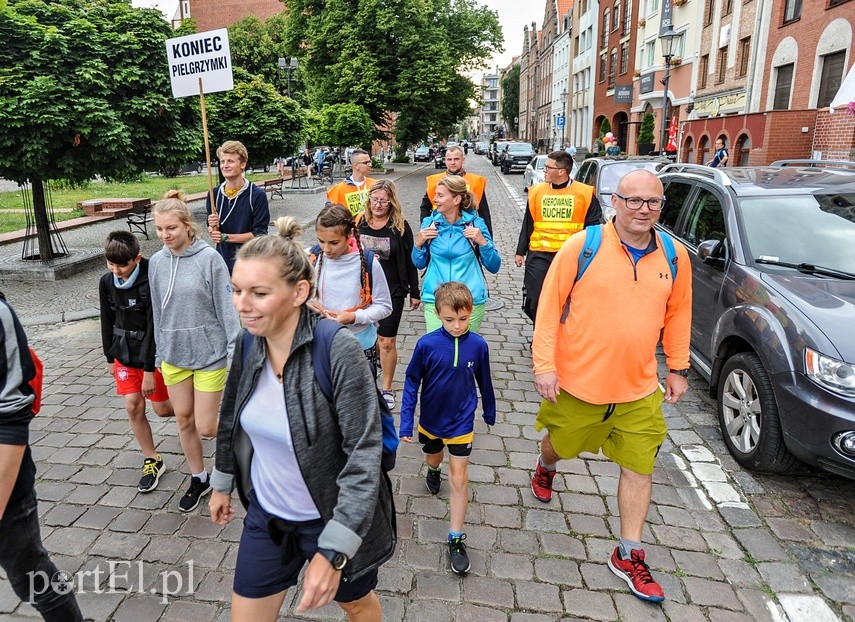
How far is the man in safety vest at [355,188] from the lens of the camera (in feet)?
20.3

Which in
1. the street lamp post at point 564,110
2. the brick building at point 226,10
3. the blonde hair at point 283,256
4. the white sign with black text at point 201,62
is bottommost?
the blonde hair at point 283,256

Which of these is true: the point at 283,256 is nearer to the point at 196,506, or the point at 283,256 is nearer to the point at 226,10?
the point at 196,506

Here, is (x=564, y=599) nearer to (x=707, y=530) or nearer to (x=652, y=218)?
(x=707, y=530)

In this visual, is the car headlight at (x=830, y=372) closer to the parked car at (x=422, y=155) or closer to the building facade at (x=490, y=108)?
the parked car at (x=422, y=155)

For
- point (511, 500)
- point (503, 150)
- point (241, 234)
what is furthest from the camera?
point (503, 150)

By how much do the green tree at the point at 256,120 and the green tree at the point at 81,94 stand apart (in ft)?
22.1

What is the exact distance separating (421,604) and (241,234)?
4072 millimetres

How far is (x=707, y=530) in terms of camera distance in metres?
3.57

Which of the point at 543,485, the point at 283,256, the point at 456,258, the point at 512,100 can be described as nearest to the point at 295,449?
the point at 283,256

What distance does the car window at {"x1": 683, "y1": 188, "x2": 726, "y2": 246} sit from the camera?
535cm

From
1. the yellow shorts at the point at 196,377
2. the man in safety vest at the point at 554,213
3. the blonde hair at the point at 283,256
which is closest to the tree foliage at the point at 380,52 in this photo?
the man in safety vest at the point at 554,213

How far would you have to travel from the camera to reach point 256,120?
59.1 feet

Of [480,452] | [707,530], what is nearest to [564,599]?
[707,530]

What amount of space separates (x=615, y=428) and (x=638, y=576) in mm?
735
